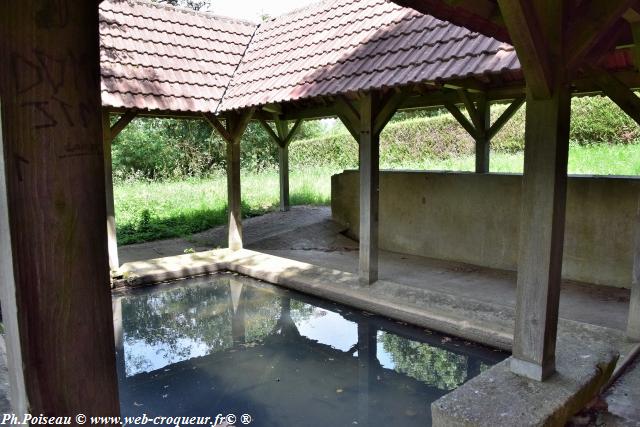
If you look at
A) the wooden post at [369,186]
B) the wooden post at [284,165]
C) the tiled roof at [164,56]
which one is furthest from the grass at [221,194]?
the wooden post at [369,186]

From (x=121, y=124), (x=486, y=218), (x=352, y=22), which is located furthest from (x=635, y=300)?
(x=121, y=124)

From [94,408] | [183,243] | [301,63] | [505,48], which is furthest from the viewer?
[183,243]

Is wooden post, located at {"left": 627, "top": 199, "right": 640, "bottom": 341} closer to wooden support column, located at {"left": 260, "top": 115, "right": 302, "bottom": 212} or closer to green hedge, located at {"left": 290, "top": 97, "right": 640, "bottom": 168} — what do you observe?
wooden support column, located at {"left": 260, "top": 115, "right": 302, "bottom": 212}

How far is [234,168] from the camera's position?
7.84m

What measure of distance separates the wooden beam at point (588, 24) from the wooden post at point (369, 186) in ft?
9.78

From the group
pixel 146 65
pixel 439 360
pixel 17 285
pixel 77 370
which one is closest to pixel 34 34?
pixel 17 285

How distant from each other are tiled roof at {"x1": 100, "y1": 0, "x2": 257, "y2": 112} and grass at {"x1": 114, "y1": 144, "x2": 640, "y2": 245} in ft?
11.2

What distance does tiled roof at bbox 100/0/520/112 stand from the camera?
4688 millimetres

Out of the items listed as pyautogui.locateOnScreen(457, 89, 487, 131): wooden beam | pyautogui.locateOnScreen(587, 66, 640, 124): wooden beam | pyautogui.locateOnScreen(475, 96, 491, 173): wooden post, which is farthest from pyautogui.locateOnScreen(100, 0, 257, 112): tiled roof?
pyautogui.locateOnScreen(587, 66, 640, 124): wooden beam

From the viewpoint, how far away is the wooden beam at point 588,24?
7.16 feet

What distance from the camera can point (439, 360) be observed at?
4223 millimetres

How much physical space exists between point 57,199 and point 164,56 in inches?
277

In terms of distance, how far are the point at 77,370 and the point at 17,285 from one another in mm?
183

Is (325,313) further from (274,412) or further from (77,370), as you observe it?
(77,370)
